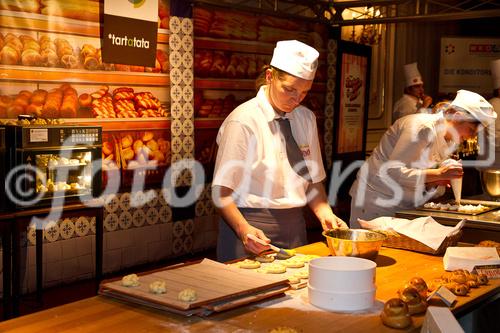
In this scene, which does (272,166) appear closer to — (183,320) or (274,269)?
(274,269)

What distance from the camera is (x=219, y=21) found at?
6.77 meters

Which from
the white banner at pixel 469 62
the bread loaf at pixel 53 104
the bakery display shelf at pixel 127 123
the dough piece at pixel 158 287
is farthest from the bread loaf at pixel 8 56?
the white banner at pixel 469 62

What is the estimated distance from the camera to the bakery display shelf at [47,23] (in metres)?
4.94

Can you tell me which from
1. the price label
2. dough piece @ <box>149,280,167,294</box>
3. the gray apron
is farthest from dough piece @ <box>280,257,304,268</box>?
the price label

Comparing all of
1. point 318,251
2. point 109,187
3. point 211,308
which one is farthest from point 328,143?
point 211,308

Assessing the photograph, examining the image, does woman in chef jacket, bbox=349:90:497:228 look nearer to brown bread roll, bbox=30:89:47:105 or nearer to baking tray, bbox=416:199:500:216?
baking tray, bbox=416:199:500:216

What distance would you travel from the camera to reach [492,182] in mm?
4340

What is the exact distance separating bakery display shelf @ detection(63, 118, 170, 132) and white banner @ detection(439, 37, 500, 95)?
5890 millimetres

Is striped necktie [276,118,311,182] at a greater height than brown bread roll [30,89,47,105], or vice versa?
brown bread roll [30,89,47,105]

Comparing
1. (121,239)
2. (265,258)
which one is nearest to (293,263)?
(265,258)

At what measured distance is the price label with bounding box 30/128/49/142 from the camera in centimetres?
428

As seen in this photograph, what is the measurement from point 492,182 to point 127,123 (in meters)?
3.14

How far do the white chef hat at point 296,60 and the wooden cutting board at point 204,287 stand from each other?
969 mm

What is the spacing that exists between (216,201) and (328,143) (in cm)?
573
